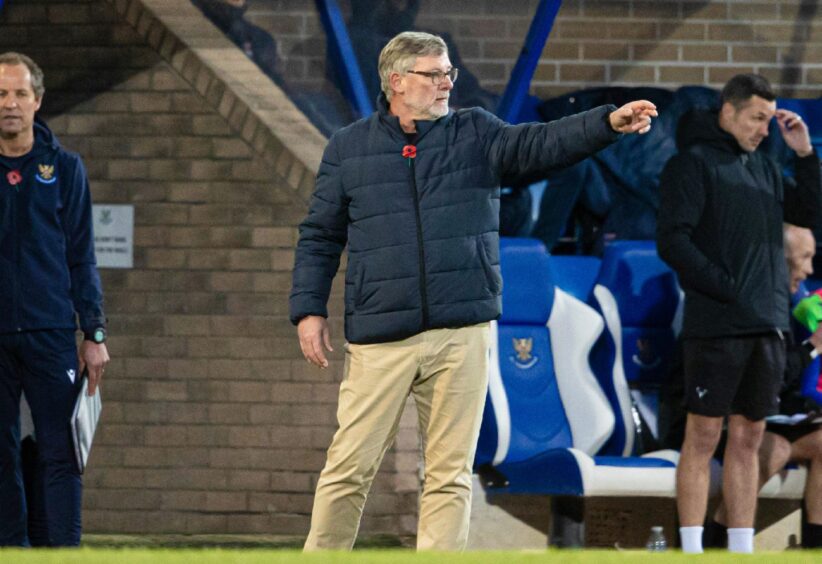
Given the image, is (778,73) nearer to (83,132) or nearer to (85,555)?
(83,132)

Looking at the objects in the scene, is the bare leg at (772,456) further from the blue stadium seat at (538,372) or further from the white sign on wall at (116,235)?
the white sign on wall at (116,235)

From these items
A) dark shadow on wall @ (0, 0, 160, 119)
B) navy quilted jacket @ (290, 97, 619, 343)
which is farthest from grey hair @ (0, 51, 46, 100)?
dark shadow on wall @ (0, 0, 160, 119)

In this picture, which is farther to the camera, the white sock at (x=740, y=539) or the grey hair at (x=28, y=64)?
the white sock at (x=740, y=539)

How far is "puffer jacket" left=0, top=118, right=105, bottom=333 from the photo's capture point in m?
5.19

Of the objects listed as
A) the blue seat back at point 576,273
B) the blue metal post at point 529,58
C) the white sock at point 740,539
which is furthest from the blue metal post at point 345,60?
the white sock at point 740,539

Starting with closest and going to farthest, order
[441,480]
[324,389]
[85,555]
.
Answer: [85,555], [441,480], [324,389]

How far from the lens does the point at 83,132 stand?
744cm

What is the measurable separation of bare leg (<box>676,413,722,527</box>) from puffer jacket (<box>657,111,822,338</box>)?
367mm

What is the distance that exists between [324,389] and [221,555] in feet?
16.1

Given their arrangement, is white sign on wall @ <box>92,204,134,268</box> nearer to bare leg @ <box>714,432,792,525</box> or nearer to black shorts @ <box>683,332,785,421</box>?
black shorts @ <box>683,332,785,421</box>

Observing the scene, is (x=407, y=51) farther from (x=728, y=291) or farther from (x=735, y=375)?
(x=735, y=375)

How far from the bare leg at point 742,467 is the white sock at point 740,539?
20 mm

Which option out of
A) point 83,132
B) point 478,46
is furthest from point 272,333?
point 478,46

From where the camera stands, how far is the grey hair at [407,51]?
15.3 feet
